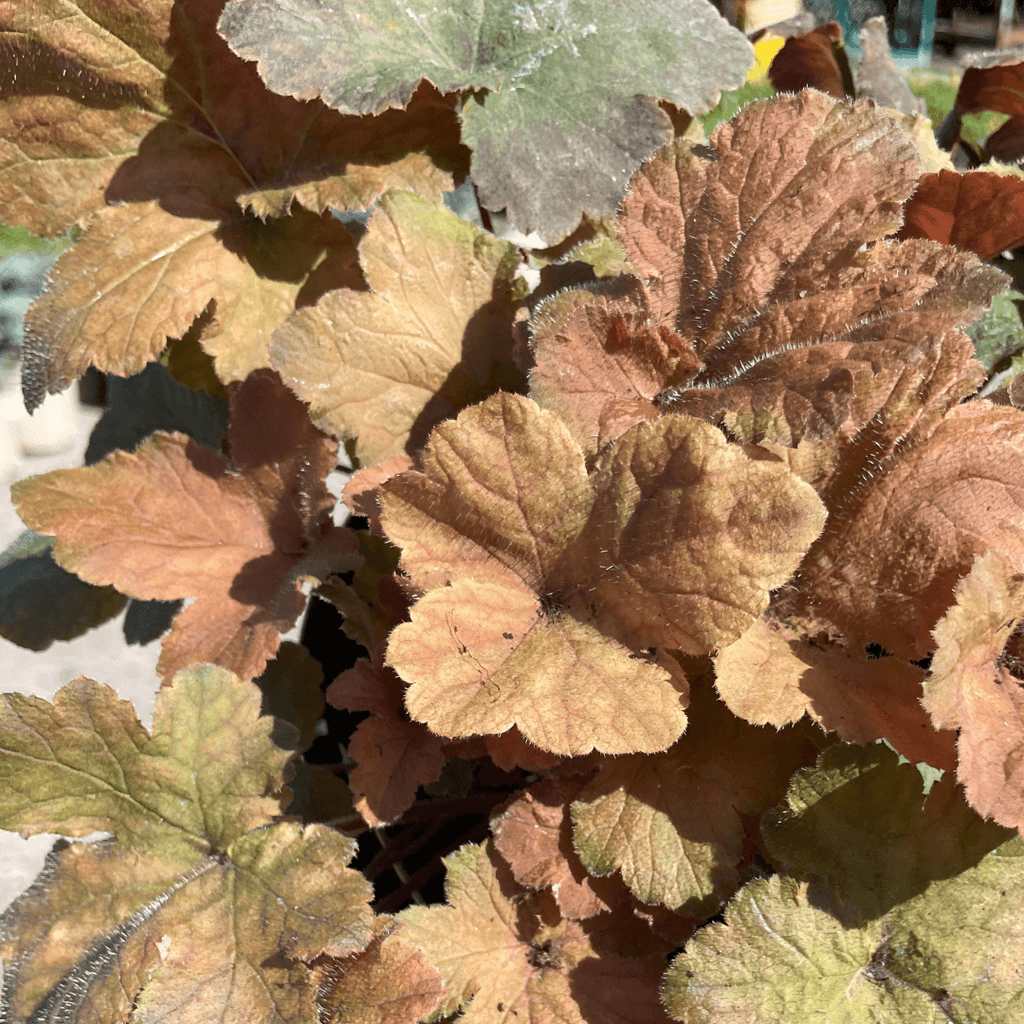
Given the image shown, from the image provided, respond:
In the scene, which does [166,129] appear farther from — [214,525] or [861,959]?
[861,959]

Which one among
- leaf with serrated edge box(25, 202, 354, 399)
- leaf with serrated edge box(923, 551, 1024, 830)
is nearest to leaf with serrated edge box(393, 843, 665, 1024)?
leaf with serrated edge box(923, 551, 1024, 830)

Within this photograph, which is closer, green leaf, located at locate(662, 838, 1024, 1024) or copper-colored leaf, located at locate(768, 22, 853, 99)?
green leaf, located at locate(662, 838, 1024, 1024)

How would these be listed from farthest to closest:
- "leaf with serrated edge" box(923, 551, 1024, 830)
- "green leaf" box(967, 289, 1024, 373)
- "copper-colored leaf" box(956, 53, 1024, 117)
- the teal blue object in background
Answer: the teal blue object in background
"copper-colored leaf" box(956, 53, 1024, 117)
"green leaf" box(967, 289, 1024, 373)
"leaf with serrated edge" box(923, 551, 1024, 830)

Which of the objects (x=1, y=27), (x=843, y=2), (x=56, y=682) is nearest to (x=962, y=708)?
(x=1, y=27)

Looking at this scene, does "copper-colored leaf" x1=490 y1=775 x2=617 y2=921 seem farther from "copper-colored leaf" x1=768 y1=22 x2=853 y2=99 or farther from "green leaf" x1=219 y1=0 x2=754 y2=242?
"copper-colored leaf" x1=768 y1=22 x2=853 y2=99

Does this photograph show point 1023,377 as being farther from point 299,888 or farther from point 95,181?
point 95,181
